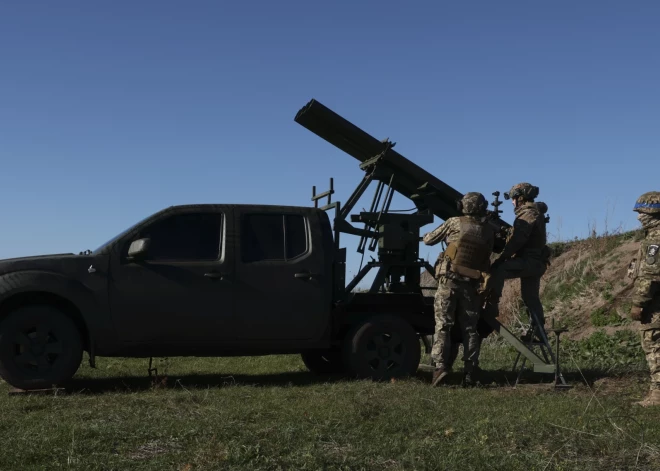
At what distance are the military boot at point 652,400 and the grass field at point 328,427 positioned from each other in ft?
0.67

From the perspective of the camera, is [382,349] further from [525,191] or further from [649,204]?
[649,204]

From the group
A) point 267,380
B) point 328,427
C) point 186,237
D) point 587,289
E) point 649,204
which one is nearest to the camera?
point 328,427

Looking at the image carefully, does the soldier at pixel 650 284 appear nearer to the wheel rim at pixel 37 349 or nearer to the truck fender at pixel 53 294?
the truck fender at pixel 53 294

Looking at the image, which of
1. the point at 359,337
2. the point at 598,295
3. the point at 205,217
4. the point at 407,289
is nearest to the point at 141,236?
the point at 205,217

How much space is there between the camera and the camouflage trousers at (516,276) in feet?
26.3

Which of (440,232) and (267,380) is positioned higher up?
(440,232)

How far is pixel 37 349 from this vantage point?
272 inches

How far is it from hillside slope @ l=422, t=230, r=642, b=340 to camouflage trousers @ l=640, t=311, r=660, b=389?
563 centimetres

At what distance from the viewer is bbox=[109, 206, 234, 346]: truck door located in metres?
7.19

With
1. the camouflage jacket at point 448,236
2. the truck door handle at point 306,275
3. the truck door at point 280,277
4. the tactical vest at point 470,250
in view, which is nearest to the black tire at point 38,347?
the truck door at point 280,277

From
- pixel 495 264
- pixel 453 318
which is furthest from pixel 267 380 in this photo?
pixel 495 264

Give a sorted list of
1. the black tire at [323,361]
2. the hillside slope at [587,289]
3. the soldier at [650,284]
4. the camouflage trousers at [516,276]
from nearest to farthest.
→ 1. the soldier at [650,284]
2. the camouflage trousers at [516,276]
3. the black tire at [323,361]
4. the hillside slope at [587,289]

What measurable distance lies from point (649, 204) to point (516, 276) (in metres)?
1.87

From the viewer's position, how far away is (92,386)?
7.70 meters
